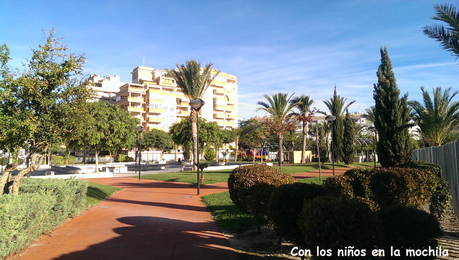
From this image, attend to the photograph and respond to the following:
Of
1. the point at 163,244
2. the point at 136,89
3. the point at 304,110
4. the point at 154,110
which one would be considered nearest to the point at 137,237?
the point at 163,244

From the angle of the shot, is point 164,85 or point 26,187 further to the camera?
point 164,85

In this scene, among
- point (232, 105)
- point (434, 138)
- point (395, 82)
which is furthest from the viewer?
point (232, 105)

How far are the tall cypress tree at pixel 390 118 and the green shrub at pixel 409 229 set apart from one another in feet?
65.4

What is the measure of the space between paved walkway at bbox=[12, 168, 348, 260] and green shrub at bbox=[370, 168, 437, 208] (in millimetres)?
3800

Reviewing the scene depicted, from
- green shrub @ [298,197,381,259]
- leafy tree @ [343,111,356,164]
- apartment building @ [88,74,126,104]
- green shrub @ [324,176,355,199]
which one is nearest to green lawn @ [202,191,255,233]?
green shrub @ [324,176,355,199]

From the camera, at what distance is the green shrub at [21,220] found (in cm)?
493

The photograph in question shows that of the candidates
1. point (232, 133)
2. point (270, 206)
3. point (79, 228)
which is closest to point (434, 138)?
point (270, 206)

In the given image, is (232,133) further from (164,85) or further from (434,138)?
(434,138)

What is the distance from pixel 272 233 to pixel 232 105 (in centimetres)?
7814

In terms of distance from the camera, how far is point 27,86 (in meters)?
7.39

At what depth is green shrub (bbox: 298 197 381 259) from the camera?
3209mm

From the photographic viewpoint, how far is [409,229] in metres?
3.56

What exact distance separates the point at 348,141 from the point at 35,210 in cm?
3339

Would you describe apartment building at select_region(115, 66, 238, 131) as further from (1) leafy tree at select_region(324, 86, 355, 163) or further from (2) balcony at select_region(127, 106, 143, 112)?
(1) leafy tree at select_region(324, 86, 355, 163)
